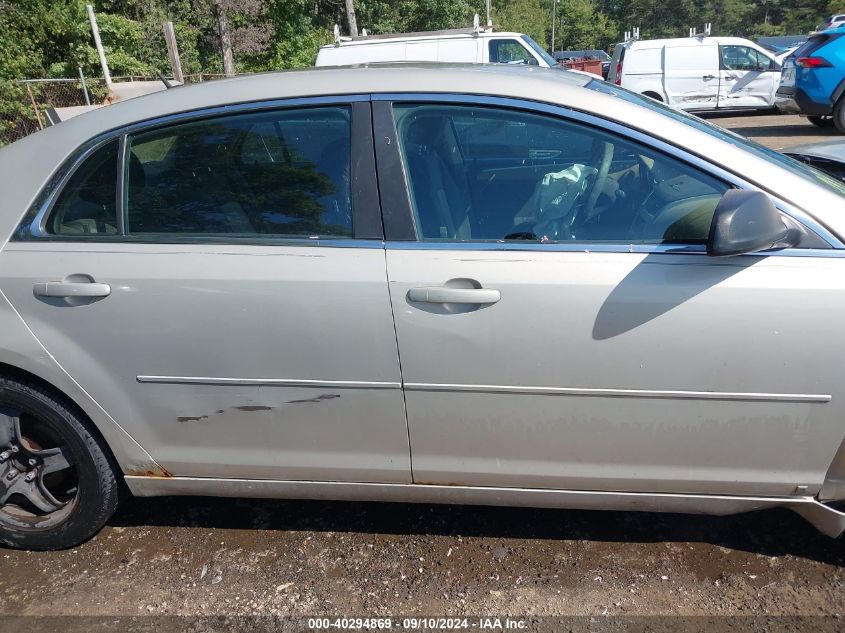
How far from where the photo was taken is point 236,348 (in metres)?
2.23

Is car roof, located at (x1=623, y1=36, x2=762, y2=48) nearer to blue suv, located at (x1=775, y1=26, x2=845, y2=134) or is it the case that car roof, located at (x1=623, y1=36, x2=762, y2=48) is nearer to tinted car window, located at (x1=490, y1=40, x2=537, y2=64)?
blue suv, located at (x1=775, y1=26, x2=845, y2=134)

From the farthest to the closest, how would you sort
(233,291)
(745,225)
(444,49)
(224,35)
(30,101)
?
(224,35), (30,101), (444,49), (233,291), (745,225)

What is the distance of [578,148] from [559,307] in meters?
0.58

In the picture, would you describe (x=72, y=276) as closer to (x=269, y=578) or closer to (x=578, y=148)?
(x=269, y=578)

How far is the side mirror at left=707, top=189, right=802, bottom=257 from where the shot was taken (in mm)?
1896

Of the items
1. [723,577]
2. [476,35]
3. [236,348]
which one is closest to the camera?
[236,348]

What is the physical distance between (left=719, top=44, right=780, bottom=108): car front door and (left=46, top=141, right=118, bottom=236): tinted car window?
15.5 meters

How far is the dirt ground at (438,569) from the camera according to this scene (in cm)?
228

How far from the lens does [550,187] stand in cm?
237

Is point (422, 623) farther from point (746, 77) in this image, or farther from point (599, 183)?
point (746, 77)

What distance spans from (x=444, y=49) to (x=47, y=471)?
432 inches

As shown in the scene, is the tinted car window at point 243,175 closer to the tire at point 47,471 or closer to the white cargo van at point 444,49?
the tire at point 47,471

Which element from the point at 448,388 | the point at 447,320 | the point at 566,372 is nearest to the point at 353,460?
the point at 448,388

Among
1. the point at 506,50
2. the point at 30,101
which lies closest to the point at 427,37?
the point at 506,50
